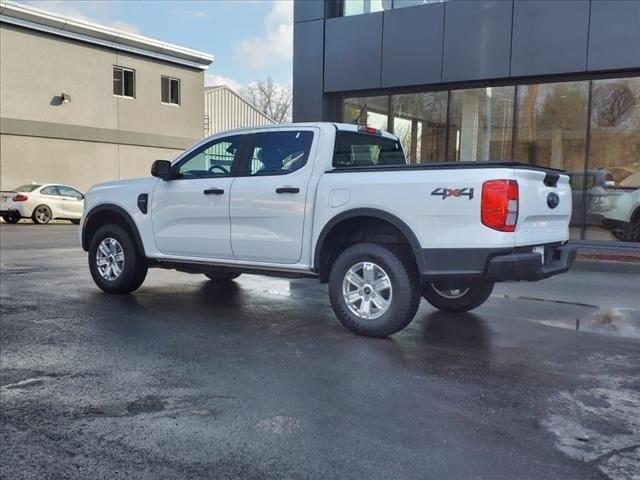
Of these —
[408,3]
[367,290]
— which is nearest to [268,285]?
[367,290]

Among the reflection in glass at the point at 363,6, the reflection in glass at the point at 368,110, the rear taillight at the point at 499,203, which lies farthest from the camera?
the reflection in glass at the point at 368,110

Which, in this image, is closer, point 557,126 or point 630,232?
point 630,232

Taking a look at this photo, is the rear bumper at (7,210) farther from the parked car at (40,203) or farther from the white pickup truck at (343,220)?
the white pickup truck at (343,220)

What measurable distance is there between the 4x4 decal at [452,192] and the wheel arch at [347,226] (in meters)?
0.41

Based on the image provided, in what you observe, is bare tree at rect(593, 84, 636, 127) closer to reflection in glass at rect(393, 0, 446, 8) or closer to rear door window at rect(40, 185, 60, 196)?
reflection in glass at rect(393, 0, 446, 8)

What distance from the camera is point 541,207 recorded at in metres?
5.29

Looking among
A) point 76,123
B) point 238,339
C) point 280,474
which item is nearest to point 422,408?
point 280,474

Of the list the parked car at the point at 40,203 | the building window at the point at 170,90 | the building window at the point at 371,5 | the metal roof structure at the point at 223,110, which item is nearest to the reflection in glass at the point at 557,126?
the building window at the point at 371,5

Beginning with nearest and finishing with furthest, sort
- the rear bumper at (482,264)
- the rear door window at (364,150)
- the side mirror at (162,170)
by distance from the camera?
the rear bumper at (482,264), the rear door window at (364,150), the side mirror at (162,170)

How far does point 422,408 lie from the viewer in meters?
3.97

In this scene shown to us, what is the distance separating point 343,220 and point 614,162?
34.2ft

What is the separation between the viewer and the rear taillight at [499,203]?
4859mm

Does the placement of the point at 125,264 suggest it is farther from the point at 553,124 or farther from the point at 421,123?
the point at 553,124

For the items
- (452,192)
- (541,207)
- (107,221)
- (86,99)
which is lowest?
(107,221)
